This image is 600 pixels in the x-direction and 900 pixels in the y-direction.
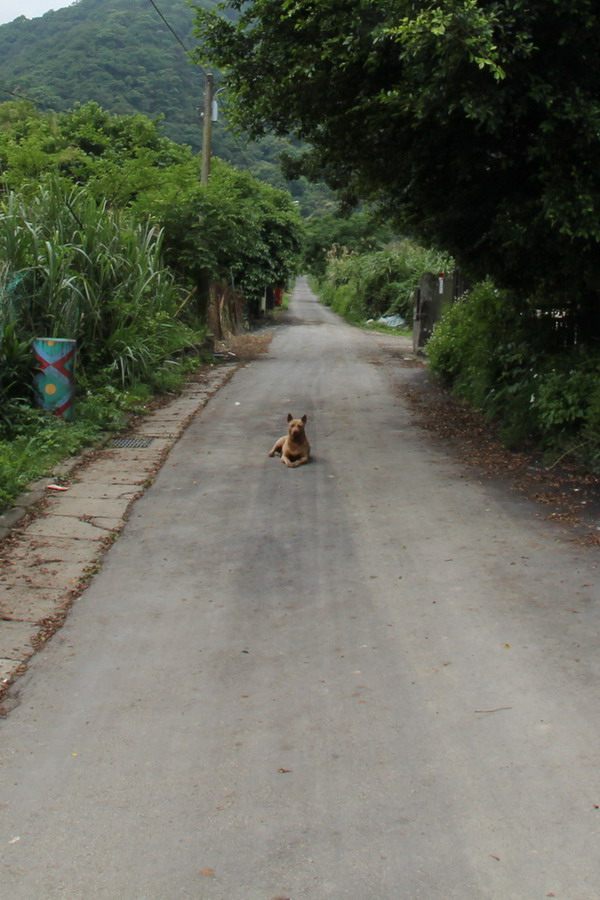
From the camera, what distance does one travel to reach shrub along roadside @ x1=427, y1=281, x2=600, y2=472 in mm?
8930

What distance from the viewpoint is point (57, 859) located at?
3.30 m

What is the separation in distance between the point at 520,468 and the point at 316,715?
5.57 metres

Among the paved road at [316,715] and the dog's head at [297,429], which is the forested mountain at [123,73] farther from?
the paved road at [316,715]

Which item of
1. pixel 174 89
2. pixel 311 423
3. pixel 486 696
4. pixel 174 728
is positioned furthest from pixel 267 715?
pixel 174 89

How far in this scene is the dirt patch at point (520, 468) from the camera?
774 centimetres

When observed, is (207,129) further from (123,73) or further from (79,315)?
(123,73)

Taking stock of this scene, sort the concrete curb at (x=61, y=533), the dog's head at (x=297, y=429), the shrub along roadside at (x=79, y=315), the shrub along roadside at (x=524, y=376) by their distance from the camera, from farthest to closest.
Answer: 1. the shrub along roadside at (x=79, y=315)
2. the dog's head at (x=297, y=429)
3. the shrub along roadside at (x=524, y=376)
4. the concrete curb at (x=61, y=533)

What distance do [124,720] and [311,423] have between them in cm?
802

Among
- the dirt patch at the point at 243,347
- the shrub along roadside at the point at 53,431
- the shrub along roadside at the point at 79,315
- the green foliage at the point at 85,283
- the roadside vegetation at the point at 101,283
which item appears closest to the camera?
the shrub along roadside at the point at 53,431

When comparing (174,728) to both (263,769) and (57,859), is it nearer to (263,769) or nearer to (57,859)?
(263,769)

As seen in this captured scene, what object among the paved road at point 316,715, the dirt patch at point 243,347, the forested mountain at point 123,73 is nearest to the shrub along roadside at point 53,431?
the paved road at point 316,715

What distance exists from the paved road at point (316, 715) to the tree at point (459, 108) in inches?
113

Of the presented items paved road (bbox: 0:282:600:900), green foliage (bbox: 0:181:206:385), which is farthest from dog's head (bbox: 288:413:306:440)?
green foliage (bbox: 0:181:206:385)

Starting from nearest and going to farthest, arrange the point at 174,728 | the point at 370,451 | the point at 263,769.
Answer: the point at 263,769 → the point at 174,728 → the point at 370,451
